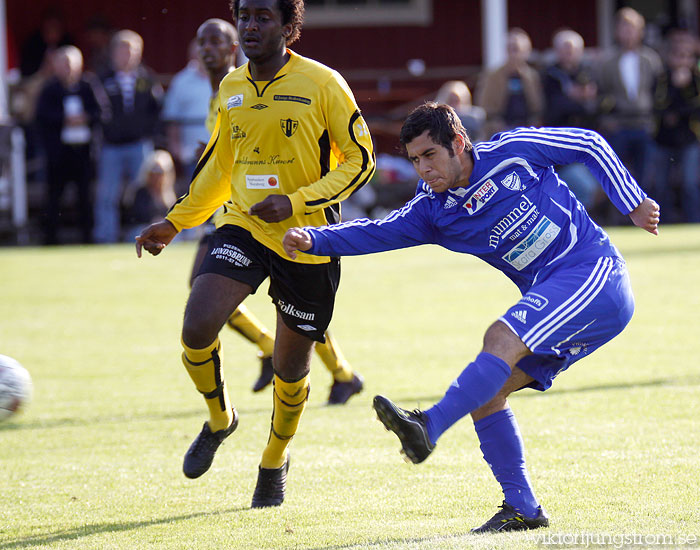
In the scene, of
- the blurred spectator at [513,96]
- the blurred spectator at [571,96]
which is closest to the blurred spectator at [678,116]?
the blurred spectator at [571,96]

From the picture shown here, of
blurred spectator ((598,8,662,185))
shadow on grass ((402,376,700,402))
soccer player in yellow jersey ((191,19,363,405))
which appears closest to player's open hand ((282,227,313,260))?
soccer player in yellow jersey ((191,19,363,405))

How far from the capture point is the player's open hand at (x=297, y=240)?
4.79 meters

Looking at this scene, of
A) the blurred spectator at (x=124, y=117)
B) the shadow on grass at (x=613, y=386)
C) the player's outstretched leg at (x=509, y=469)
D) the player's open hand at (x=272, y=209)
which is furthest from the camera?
the blurred spectator at (x=124, y=117)

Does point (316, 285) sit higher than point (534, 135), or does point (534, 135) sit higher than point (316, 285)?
point (534, 135)

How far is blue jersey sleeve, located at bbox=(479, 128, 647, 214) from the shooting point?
488cm

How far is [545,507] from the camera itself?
5027mm

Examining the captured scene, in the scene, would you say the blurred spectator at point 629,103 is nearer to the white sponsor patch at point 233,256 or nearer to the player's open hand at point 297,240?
the white sponsor patch at point 233,256

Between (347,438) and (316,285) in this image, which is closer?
(316,285)

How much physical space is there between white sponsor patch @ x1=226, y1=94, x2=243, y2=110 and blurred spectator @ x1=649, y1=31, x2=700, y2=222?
1216 cm

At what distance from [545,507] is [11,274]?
10520mm

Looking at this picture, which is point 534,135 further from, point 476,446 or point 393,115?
point 393,115

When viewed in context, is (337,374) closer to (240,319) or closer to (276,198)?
(240,319)

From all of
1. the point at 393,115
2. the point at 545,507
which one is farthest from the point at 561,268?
the point at 393,115

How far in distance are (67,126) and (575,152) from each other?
40.8 feet
